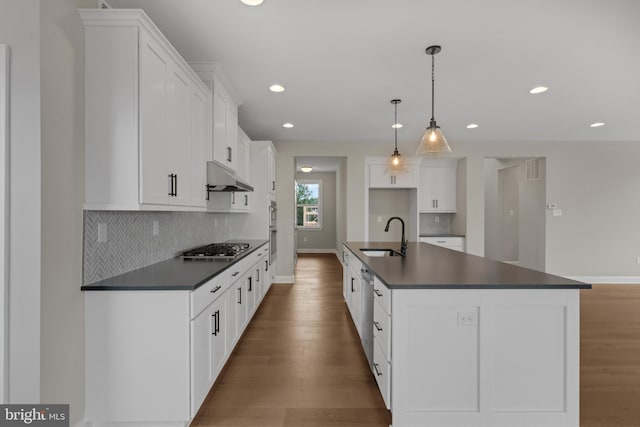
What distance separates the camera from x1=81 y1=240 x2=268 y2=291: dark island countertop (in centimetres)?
169

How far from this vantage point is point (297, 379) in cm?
230

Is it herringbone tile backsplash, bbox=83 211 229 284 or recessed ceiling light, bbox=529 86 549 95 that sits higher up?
recessed ceiling light, bbox=529 86 549 95

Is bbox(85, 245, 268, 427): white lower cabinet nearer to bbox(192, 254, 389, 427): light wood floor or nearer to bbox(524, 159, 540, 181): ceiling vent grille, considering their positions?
bbox(192, 254, 389, 427): light wood floor

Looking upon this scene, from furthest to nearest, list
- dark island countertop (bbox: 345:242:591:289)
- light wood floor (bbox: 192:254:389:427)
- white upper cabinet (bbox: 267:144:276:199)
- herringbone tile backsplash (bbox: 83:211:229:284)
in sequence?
white upper cabinet (bbox: 267:144:276:199)
light wood floor (bbox: 192:254:389:427)
herringbone tile backsplash (bbox: 83:211:229:284)
dark island countertop (bbox: 345:242:591:289)

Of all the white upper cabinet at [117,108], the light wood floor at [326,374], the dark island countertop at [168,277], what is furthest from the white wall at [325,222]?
the white upper cabinet at [117,108]

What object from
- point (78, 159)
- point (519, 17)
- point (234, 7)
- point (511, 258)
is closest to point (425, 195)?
point (511, 258)

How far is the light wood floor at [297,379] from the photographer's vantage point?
1896 mm

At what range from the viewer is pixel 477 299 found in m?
1.69

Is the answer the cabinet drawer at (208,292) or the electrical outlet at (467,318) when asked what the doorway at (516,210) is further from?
the cabinet drawer at (208,292)

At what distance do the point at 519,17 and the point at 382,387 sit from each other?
267 centimetres

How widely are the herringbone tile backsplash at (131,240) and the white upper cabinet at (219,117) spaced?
71 cm

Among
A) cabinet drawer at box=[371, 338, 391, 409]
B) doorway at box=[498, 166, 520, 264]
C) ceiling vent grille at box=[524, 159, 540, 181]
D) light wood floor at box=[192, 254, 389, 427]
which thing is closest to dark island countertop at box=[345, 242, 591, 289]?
cabinet drawer at box=[371, 338, 391, 409]

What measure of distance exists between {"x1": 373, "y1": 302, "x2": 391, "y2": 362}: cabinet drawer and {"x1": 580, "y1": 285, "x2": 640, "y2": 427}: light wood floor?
1.30 m

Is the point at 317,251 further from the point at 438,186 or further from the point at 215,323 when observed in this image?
the point at 215,323
